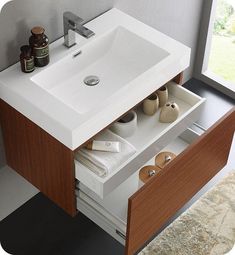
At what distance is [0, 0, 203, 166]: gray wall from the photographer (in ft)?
8.52

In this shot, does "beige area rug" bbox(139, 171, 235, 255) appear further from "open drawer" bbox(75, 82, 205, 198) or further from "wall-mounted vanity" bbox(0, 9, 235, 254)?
"open drawer" bbox(75, 82, 205, 198)

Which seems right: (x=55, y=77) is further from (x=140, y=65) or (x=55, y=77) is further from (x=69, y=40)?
(x=140, y=65)

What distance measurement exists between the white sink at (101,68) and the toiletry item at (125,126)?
12 centimetres

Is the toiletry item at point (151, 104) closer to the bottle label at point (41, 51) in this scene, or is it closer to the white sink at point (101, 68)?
the white sink at point (101, 68)

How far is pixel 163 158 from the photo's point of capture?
2.79 meters

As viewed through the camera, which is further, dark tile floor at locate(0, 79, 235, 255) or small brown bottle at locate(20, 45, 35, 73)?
dark tile floor at locate(0, 79, 235, 255)

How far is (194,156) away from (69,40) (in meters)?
0.71

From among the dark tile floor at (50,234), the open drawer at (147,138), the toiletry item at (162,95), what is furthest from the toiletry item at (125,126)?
the dark tile floor at (50,234)

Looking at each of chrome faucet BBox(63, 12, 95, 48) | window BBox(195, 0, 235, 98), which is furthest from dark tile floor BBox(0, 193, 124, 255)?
window BBox(195, 0, 235, 98)

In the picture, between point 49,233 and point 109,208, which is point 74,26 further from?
point 49,233

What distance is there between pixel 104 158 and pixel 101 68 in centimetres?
47

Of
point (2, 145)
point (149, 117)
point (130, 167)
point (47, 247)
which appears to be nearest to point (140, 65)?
point (149, 117)

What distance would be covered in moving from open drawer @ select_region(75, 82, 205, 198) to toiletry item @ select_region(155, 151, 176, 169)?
0.06 meters

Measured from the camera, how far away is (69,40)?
2758 millimetres
